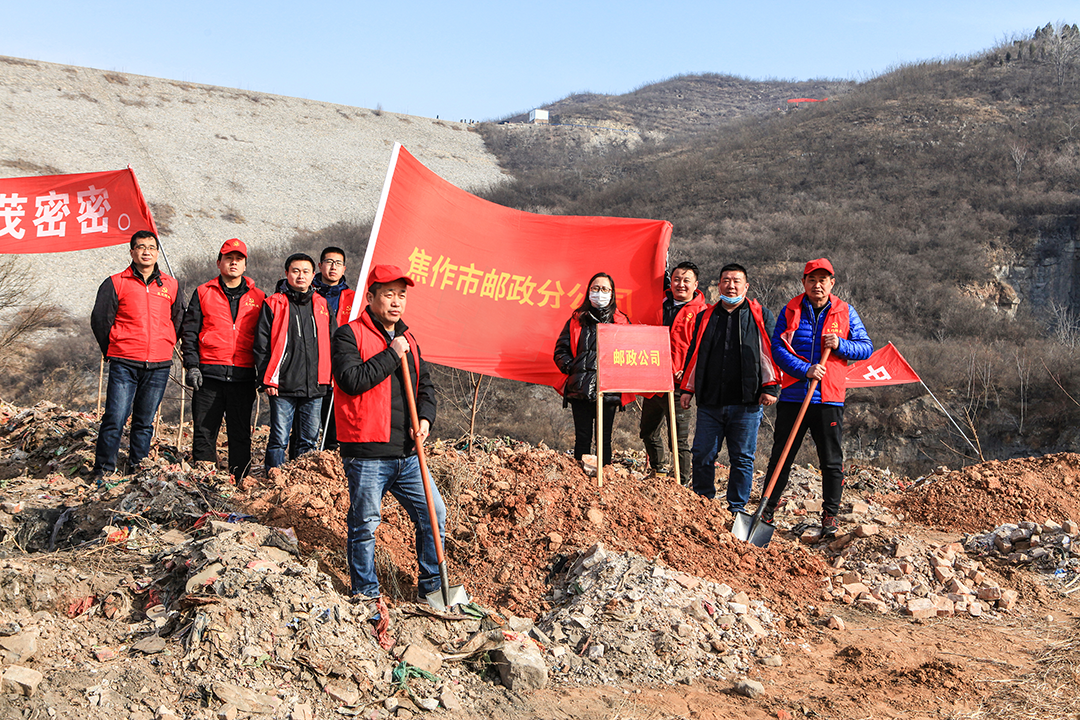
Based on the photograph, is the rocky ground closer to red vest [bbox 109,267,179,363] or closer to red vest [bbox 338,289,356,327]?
red vest [bbox 109,267,179,363]

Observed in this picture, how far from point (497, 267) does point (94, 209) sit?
441 centimetres

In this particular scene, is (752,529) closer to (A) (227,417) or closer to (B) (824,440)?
(B) (824,440)

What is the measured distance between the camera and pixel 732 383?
587 cm

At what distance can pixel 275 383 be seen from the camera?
19.9 feet

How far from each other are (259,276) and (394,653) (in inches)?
1084

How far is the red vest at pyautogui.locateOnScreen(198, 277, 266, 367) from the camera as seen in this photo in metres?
6.25

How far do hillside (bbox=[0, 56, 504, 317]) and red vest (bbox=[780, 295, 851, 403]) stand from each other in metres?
27.3

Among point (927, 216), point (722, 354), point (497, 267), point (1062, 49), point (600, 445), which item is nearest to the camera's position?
point (600, 445)

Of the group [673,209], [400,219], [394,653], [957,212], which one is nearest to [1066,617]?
[394,653]

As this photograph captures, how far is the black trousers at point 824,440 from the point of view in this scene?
228 inches

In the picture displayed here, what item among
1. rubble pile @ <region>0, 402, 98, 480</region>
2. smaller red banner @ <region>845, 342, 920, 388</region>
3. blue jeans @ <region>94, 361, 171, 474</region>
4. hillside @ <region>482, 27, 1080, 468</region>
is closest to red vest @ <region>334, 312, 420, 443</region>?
blue jeans @ <region>94, 361, 171, 474</region>

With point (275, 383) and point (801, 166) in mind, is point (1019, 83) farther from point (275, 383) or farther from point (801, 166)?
point (275, 383)

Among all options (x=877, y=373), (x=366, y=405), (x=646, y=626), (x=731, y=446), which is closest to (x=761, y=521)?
(x=731, y=446)

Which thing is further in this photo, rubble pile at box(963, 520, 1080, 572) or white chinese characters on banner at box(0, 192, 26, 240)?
white chinese characters on banner at box(0, 192, 26, 240)
